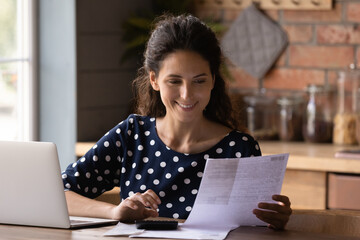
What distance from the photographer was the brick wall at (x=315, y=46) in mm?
3492

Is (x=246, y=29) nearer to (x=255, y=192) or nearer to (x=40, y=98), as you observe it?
(x=40, y=98)

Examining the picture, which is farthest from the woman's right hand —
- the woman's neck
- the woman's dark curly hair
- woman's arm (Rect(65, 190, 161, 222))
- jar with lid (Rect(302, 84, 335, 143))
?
jar with lid (Rect(302, 84, 335, 143))

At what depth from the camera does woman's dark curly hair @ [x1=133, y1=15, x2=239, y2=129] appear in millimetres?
2170

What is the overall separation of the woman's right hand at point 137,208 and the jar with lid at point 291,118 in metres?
1.83

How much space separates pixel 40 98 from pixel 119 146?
1286mm

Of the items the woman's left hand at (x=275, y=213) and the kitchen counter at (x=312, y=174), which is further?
the kitchen counter at (x=312, y=174)

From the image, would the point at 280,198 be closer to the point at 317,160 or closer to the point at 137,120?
the point at 137,120

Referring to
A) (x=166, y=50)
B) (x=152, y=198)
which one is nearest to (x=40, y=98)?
(x=166, y=50)

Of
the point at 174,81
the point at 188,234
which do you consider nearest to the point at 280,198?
the point at 188,234

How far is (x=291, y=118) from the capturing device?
3609 mm

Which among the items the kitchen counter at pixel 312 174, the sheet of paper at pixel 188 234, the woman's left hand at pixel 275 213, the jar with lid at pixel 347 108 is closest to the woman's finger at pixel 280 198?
the woman's left hand at pixel 275 213

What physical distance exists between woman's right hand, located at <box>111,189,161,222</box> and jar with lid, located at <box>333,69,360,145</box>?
1797 mm

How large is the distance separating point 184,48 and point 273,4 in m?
1.60

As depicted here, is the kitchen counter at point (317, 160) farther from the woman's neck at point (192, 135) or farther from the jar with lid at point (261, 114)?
the woman's neck at point (192, 135)
